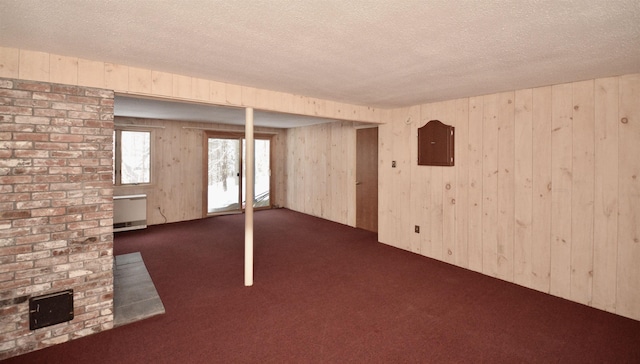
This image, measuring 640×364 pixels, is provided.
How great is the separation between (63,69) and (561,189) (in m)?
4.77

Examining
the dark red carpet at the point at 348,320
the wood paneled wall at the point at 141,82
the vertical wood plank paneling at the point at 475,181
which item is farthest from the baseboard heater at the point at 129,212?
the vertical wood plank paneling at the point at 475,181

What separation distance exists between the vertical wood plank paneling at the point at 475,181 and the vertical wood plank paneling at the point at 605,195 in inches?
44.0

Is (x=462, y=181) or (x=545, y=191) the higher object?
(x=462, y=181)

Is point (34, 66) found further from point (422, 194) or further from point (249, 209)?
point (422, 194)

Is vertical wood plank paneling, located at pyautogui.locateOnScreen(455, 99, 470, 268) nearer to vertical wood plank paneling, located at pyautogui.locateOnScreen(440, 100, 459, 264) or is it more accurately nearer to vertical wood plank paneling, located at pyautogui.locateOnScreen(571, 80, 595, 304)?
vertical wood plank paneling, located at pyautogui.locateOnScreen(440, 100, 459, 264)

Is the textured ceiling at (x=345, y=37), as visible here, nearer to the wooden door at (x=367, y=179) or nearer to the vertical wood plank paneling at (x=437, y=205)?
the vertical wood plank paneling at (x=437, y=205)

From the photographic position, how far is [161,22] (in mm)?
1833

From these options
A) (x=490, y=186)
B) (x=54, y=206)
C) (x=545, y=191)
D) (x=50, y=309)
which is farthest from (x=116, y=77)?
(x=545, y=191)

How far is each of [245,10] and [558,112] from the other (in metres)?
3.33

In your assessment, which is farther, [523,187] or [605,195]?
[523,187]

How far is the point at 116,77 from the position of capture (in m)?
2.66

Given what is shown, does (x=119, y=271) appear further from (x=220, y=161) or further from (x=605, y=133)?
(x=605, y=133)

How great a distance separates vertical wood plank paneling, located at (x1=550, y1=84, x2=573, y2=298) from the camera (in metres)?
3.19

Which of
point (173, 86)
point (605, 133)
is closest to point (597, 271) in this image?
point (605, 133)
